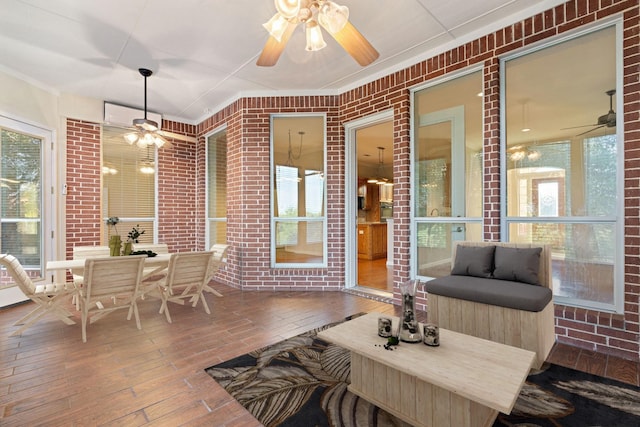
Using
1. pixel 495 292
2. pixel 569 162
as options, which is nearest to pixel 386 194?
pixel 569 162

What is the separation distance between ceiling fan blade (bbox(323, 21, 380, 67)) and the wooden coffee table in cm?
193

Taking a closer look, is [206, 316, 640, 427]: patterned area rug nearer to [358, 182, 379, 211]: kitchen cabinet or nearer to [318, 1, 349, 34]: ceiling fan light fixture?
[318, 1, 349, 34]: ceiling fan light fixture

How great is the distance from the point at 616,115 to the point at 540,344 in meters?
1.96

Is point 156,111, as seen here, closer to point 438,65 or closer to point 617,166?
point 438,65

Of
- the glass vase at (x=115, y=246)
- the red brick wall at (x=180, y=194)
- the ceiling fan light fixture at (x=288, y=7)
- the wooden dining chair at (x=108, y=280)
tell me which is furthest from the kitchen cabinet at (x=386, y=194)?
the ceiling fan light fixture at (x=288, y=7)

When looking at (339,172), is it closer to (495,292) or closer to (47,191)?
(495,292)

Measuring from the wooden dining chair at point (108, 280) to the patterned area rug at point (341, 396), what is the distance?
1.43 metres

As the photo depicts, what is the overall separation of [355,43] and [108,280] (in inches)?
119

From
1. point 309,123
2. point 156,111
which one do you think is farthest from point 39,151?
point 309,123

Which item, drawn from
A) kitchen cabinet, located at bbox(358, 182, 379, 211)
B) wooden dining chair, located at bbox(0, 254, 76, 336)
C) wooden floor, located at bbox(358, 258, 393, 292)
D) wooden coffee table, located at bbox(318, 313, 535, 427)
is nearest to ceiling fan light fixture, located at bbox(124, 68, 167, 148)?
wooden dining chair, located at bbox(0, 254, 76, 336)

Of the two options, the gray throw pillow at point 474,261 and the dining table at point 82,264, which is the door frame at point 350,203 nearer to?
the gray throw pillow at point 474,261

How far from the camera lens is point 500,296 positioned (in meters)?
2.38

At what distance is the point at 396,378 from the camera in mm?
1739

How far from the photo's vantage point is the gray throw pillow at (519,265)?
258 cm
